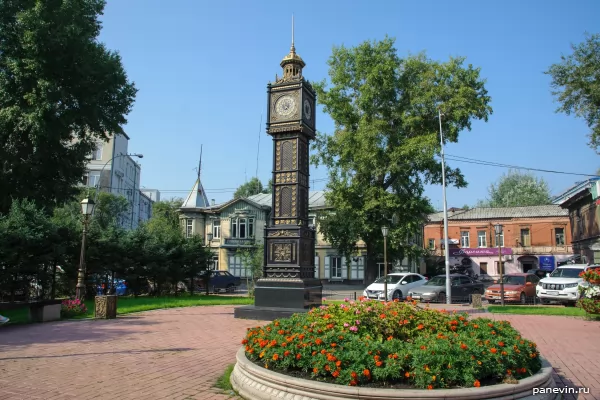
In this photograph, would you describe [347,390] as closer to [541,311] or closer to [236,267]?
[541,311]

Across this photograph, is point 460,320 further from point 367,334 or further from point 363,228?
point 363,228

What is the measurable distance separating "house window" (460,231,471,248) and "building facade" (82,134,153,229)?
3707 cm

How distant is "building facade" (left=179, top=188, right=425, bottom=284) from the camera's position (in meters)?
39.6

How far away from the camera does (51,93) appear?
65.9 feet

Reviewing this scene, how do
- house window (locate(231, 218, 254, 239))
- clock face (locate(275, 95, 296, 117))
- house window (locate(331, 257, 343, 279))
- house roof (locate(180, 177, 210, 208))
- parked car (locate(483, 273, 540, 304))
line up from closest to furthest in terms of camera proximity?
1. clock face (locate(275, 95, 296, 117))
2. parked car (locate(483, 273, 540, 304))
3. house window (locate(331, 257, 343, 279))
4. house window (locate(231, 218, 254, 239))
5. house roof (locate(180, 177, 210, 208))

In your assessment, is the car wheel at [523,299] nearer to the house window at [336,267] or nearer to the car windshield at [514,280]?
the car windshield at [514,280]

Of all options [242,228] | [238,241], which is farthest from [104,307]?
[242,228]

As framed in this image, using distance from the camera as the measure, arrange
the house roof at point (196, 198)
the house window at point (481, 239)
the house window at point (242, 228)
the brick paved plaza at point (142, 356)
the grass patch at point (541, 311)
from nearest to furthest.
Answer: the brick paved plaza at point (142, 356) < the grass patch at point (541, 311) < the house window at point (242, 228) < the house roof at point (196, 198) < the house window at point (481, 239)

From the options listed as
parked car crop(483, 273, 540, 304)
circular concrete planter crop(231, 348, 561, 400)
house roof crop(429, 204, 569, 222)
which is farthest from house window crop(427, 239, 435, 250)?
circular concrete planter crop(231, 348, 561, 400)

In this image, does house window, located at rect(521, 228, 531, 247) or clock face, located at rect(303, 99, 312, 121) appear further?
house window, located at rect(521, 228, 531, 247)

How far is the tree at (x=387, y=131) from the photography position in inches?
1097

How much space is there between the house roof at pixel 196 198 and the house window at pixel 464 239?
30.6 metres

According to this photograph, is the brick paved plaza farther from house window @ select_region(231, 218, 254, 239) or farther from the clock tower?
house window @ select_region(231, 218, 254, 239)

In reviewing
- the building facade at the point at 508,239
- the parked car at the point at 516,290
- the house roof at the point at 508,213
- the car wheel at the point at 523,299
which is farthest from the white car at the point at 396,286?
the house roof at the point at 508,213
